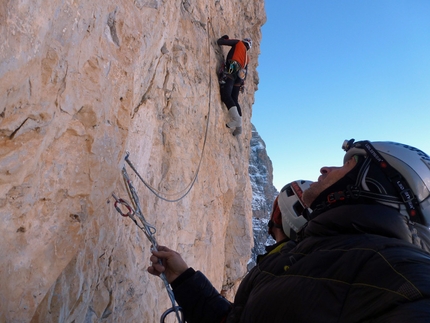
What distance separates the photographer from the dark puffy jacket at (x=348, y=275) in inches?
35.4

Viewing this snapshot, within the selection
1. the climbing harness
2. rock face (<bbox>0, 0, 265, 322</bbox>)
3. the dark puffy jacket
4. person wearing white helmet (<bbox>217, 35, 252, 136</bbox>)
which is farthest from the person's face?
person wearing white helmet (<bbox>217, 35, 252, 136</bbox>)

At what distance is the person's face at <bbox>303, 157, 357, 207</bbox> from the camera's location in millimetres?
1655

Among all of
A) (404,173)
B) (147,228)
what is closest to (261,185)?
(147,228)

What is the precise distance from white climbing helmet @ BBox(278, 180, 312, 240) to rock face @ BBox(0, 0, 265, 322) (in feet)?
4.73

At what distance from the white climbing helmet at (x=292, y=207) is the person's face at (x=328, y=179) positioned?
39.5 inches

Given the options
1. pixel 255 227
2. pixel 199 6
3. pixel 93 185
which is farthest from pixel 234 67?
pixel 255 227

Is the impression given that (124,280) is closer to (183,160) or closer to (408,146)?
(183,160)

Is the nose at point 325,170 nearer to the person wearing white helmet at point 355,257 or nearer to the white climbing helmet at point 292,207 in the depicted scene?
the person wearing white helmet at point 355,257

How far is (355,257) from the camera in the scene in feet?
3.57

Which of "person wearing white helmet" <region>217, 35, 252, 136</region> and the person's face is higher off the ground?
"person wearing white helmet" <region>217, 35, 252, 136</region>

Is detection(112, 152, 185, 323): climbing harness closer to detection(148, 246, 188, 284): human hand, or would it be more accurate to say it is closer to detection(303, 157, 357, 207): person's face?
detection(148, 246, 188, 284): human hand

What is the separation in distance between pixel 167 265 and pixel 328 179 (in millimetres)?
1174

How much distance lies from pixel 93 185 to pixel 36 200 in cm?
41

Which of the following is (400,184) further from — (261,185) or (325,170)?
(261,185)
